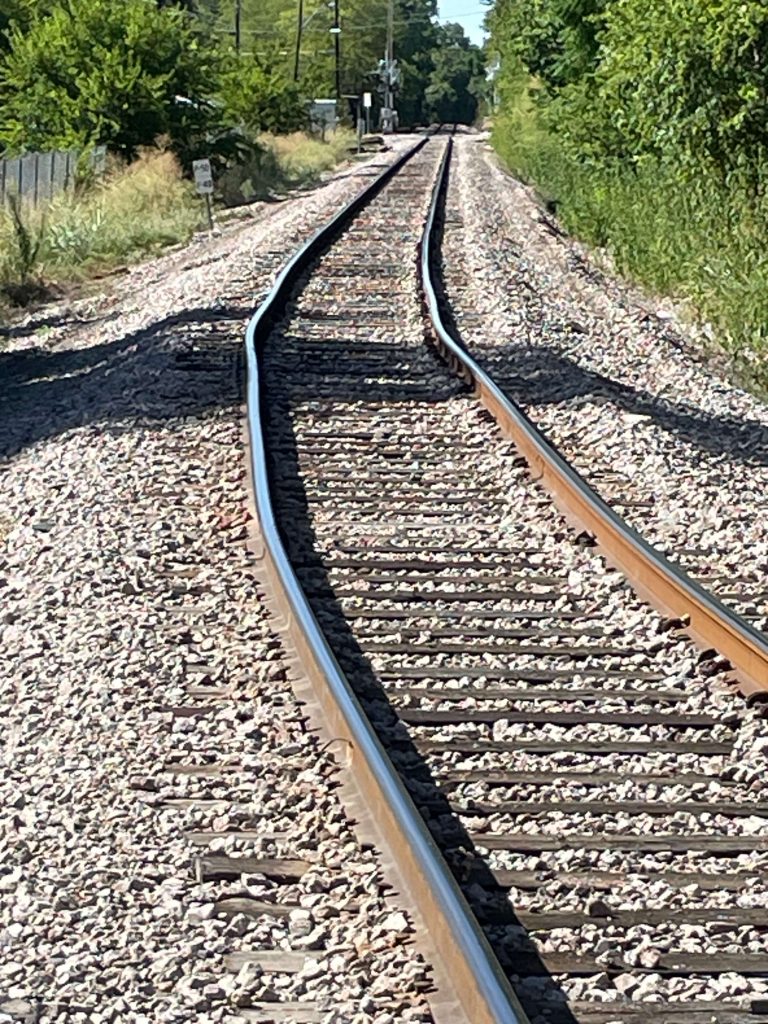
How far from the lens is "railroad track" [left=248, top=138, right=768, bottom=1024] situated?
4.48 m

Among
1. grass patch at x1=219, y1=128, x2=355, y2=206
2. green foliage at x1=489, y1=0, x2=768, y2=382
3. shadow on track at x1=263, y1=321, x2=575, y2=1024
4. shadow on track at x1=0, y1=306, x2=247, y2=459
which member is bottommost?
grass patch at x1=219, y1=128, x2=355, y2=206

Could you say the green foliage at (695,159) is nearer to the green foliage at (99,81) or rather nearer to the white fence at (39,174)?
the white fence at (39,174)

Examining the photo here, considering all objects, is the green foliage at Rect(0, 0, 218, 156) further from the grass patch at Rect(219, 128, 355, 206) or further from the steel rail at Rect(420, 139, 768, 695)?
the steel rail at Rect(420, 139, 768, 695)

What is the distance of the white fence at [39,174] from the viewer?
32.0 m

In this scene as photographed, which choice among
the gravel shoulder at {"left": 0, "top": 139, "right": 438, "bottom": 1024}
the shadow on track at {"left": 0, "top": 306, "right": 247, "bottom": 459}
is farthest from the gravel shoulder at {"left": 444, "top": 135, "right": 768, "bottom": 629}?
the shadow on track at {"left": 0, "top": 306, "right": 247, "bottom": 459}

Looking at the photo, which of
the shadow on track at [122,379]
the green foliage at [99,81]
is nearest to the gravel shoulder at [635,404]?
the shadow on track at [122,379]

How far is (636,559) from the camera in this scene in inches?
305

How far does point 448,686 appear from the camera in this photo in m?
6.56

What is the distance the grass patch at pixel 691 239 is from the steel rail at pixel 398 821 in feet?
24.3

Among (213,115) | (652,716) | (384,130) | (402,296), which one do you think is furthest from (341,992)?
(384,130)

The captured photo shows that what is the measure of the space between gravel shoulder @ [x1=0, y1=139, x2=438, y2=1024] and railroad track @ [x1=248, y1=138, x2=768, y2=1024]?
0.20 metres

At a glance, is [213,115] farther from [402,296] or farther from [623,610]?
[623,610]

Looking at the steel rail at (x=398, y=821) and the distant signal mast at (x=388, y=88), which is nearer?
the steel rail at (x=398, y=821)

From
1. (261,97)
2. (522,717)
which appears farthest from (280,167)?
(522,717)
